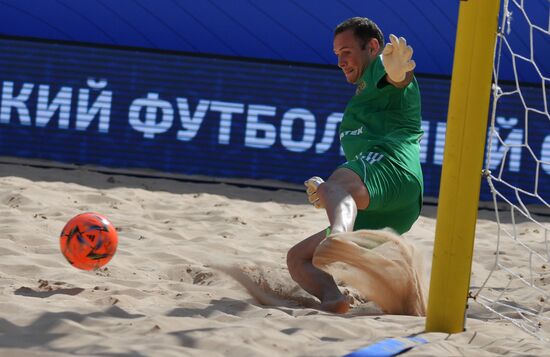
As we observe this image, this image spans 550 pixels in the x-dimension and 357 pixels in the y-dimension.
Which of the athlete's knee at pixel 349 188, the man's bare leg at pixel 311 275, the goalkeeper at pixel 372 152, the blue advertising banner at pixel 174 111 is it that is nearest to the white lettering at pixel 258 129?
the blue advertising banner at pixel 174 111

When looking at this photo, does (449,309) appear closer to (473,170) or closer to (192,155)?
(473,170)

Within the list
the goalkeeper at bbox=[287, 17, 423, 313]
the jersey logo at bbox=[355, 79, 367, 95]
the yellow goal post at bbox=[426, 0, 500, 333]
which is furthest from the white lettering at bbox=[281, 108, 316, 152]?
the yellow goal post at bbox=[426, 0, 500, 333]

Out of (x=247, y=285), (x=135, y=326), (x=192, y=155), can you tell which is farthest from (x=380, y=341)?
(x=192, y=155)

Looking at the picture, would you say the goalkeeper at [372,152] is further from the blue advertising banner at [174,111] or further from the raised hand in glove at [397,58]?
the blue advertising banner at [174,111]

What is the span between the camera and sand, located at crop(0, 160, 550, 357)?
330cm

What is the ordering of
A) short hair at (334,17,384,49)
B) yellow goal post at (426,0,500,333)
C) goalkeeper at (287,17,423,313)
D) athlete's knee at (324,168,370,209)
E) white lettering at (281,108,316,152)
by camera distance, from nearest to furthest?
yellow goal post at (426,0,500,333), athlete's knee at (324,168,370,209), goalkeeper at (287,17,423,313), short hair at (334,17,384,49), white lettering at (281,108,316,152)

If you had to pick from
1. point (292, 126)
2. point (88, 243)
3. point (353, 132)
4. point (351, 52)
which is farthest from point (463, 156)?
point (292, 126)

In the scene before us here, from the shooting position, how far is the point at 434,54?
952cm

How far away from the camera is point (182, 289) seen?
4.58 metres

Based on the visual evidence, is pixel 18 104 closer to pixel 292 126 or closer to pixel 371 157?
pixel 292 126

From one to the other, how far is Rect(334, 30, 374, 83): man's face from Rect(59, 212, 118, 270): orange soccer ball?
143cm

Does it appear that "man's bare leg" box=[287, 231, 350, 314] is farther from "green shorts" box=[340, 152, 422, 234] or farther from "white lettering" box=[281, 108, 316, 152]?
"white lettering" box=[281, 108, 316, 152]

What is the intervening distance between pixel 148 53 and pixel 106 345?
21.5 feet

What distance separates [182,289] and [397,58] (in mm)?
1522
